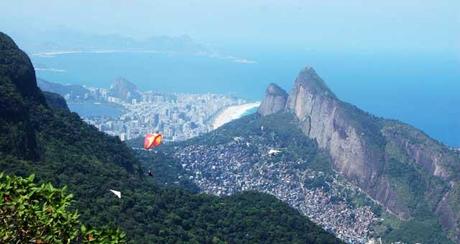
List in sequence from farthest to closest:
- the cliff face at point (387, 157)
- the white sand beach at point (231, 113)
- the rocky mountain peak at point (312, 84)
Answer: the white sand beach at point (231, 113), the rocky mountain peak at point (312, 84), the cliff face at point (387, 157)

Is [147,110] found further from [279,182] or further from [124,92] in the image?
[279,182]

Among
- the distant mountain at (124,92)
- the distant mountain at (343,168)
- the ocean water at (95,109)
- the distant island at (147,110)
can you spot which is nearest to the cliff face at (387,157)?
the distant mountain at (343,168)

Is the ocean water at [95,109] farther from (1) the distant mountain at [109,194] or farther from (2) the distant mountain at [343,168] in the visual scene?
(1) the distant mountain at [109,194]

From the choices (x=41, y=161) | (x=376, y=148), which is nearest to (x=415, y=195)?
(x=376, y=148)

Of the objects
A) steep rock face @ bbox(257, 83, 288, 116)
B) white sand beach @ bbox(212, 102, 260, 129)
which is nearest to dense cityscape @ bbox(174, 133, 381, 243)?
steep rock face @ bbox(257, 83, 288, 116)

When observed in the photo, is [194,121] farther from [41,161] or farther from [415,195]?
[41,161]

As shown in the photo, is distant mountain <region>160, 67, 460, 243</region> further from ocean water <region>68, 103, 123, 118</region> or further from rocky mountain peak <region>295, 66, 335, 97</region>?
ocean water <region>68, 103, 123, 118</region>

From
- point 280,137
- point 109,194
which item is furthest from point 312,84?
point 109,194
